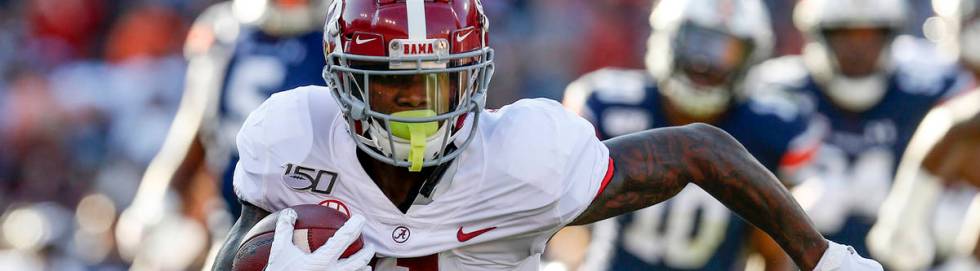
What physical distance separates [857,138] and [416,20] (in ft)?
9.63

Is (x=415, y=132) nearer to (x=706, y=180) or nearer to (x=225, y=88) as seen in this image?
(x=706, y=180)

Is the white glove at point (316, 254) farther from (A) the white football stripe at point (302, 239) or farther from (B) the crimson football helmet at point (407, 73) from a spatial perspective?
(B) the crimson football helmet at point (407, 73)

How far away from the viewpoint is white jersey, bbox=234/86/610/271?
10.1 feet

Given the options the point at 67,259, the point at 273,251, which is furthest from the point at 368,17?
the point at 67,259

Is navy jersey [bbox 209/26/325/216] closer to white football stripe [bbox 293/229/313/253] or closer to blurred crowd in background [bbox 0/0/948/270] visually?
blurred crowd in background [bbox 0/0/948/270]

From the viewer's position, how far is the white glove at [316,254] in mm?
2809

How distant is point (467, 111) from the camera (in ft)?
9.85

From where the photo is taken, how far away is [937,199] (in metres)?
5.40

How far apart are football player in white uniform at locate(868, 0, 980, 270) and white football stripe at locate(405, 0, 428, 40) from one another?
2.66 meters

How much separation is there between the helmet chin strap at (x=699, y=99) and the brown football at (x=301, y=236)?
8.66 ft

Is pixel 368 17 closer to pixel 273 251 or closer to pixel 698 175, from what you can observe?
pixel 273 251

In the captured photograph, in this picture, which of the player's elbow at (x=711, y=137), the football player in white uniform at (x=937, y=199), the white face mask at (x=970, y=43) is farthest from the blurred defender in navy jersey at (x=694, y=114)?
the player's elbow at (x=711, y=137)

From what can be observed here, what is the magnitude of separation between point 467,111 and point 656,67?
2690 mm

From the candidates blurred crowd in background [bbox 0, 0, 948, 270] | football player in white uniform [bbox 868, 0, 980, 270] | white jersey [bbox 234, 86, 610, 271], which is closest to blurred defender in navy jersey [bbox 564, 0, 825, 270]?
football player in white uniform [bbox 868, 0, 980, 270]
